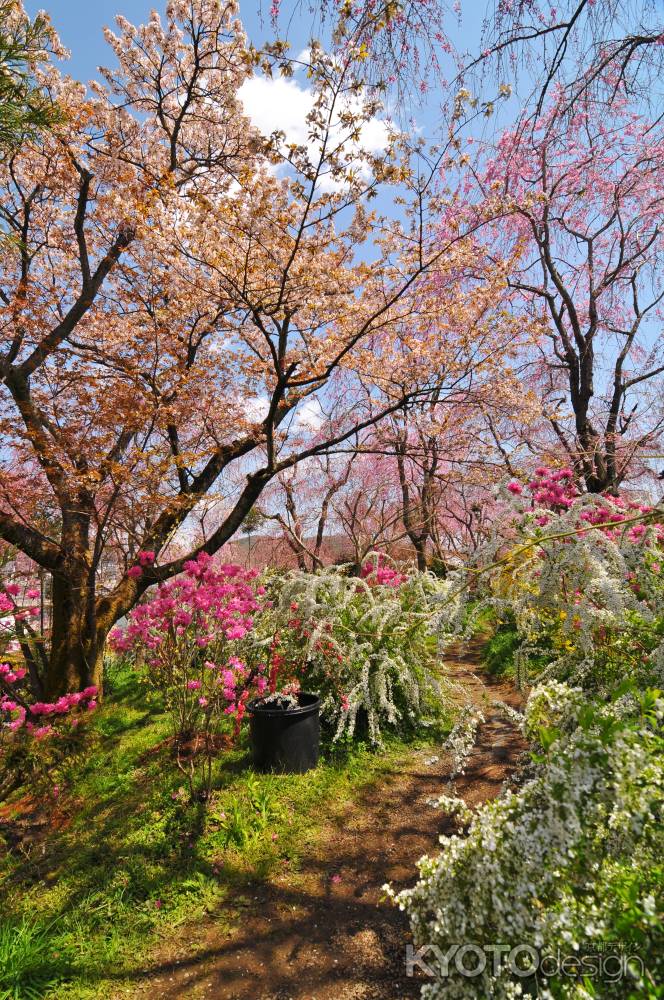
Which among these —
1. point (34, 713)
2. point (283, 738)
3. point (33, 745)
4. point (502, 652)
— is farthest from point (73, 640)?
point (502, 652)

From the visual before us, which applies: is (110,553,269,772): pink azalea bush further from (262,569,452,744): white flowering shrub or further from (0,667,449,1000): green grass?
(262,569,452,744): white flowering shrub

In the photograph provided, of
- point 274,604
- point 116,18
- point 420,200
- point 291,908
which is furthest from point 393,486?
point 291,908

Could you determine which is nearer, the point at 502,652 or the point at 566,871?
the point at 566,871

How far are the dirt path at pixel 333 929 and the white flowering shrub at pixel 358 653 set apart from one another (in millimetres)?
966

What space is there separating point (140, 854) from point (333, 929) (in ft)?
4.50

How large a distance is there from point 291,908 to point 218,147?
27.7ft

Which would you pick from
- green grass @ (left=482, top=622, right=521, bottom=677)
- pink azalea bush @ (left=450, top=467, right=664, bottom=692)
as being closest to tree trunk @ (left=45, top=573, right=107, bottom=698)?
Result: pink azalea bush @ (left=450, top=467, right=664, bottom=692)

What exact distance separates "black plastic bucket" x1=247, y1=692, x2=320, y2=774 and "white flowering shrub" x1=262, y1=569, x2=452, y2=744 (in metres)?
Result: 0.46

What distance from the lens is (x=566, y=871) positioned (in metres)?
1.41

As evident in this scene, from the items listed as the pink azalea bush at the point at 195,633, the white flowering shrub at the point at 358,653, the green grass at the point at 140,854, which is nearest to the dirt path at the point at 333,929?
A: the green grass at the point at 140,854

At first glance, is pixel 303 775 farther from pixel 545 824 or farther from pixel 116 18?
pixel 116 18

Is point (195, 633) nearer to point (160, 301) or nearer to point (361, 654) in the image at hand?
point (361, 654)

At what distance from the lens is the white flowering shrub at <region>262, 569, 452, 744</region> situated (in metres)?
4.69

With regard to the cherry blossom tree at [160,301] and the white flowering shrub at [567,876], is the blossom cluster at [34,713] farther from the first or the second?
the white flowering shrub at [567,876]
